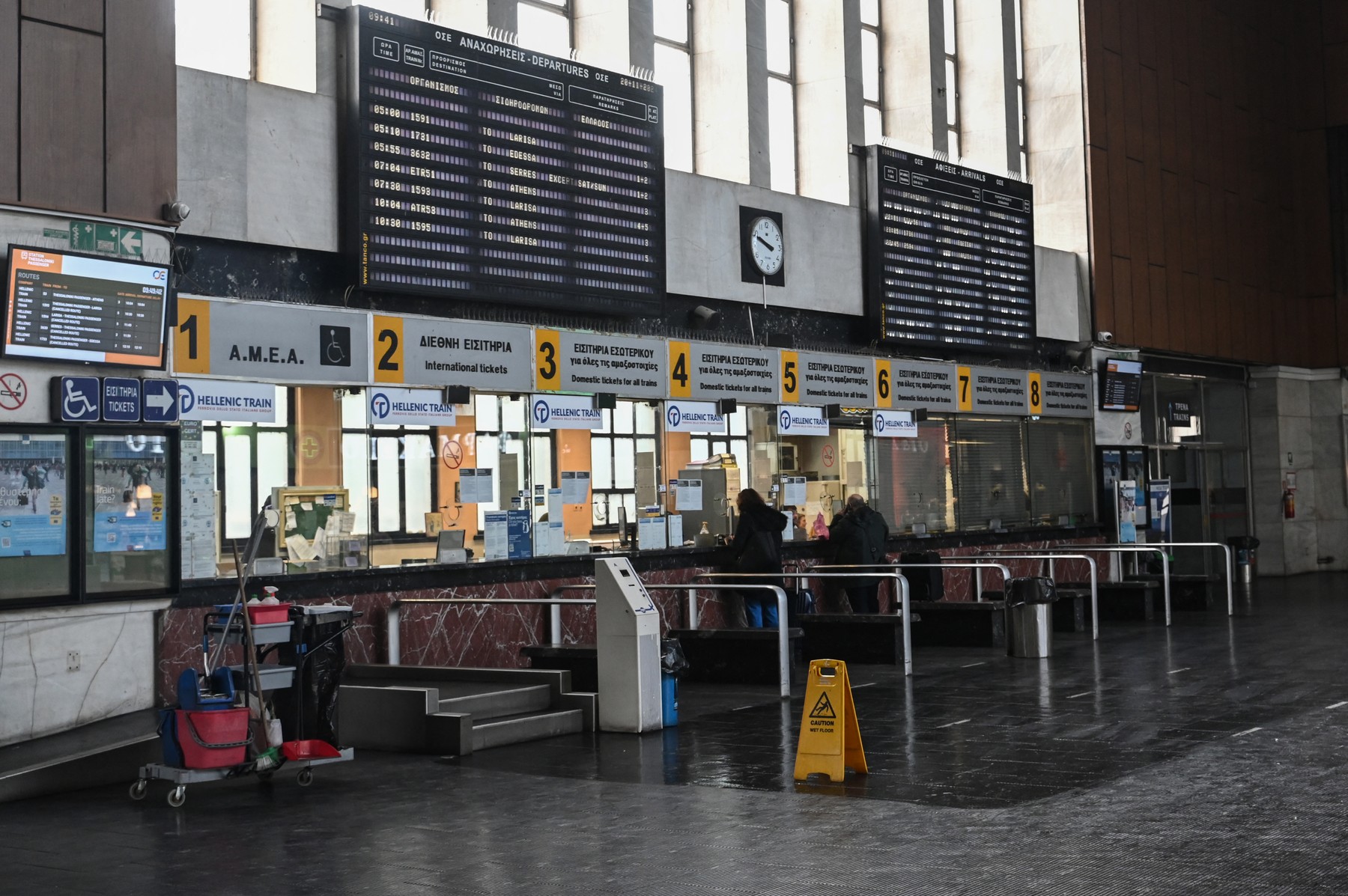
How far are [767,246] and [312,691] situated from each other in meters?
8.62

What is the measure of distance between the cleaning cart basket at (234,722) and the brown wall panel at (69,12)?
3.62 meters

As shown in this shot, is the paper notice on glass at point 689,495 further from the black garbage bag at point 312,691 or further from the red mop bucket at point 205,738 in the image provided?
the red mop bucket at point 205,738

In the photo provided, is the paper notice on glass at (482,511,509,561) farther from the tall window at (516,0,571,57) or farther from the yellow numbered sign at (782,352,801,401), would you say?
the tall window at (516,0,571,57)

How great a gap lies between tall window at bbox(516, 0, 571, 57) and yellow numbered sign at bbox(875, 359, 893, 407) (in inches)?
203

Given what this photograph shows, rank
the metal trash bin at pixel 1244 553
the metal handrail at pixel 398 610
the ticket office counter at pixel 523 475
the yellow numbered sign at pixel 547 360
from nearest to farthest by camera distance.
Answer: the ticket office counter at pixel 523 475 < the metal handrail at pixel 398 610 < the yellow numbered sign at pixel 547 360 < the metal trash bin at pixel 1244 553

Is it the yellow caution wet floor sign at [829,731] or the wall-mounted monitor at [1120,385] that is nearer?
the yellow caution wet floor sign at [829,731]

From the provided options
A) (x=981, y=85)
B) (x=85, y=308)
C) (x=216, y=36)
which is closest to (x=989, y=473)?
(x=981, y=85)

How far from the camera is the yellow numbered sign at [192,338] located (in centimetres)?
1035

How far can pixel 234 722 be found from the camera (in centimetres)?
787

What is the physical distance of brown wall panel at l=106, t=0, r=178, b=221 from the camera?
387 inches

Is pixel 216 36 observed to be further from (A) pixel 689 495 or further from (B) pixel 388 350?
(A) pixel 689 495

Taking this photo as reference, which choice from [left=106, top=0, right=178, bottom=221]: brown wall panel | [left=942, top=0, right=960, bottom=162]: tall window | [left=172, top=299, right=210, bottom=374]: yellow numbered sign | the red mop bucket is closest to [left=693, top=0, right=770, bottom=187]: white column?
[left=942, top=0, right=960, bottom=162]: tall window

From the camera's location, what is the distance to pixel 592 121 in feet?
43.5

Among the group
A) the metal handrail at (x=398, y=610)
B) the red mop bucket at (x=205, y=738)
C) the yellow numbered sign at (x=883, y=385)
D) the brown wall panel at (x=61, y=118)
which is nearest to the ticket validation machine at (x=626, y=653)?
the metal handrail at (x=398, y=610)
